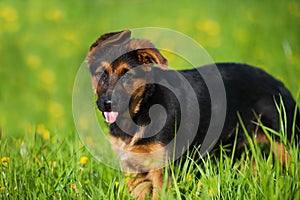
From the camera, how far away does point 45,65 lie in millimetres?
10508

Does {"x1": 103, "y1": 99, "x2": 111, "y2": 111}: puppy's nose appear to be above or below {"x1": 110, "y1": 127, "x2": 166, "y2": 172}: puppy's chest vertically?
above

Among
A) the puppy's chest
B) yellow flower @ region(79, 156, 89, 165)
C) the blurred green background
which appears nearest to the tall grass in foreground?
yellow flower @ region(79, 156, 89, 165)

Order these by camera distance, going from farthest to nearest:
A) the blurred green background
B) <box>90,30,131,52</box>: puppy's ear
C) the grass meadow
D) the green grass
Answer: the blurred green background, the grass meadow, <box>90,30,131,52</box>: puppy's ear, the green grass

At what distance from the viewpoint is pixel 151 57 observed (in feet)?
14.9

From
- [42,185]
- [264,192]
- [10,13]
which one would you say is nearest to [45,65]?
[10,13]

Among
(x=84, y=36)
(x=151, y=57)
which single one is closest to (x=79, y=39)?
(x=84, y=36)

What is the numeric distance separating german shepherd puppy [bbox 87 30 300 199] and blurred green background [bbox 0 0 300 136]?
12.4ft

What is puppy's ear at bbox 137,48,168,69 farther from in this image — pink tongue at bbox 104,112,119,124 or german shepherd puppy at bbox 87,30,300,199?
pink tongue at bbox 104,112,119,124

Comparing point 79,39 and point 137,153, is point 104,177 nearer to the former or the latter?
point 137,153

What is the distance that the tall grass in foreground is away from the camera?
3.60m

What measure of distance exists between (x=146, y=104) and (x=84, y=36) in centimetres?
709

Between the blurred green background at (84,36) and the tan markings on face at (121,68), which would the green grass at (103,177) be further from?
the blurred green background at (84,36)

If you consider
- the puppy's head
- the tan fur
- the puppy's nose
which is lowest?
the tan fur

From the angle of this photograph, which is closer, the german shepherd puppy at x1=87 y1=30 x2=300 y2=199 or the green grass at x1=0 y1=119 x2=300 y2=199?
the green grass at x1=0 y1=119 x2=300 y2=199
